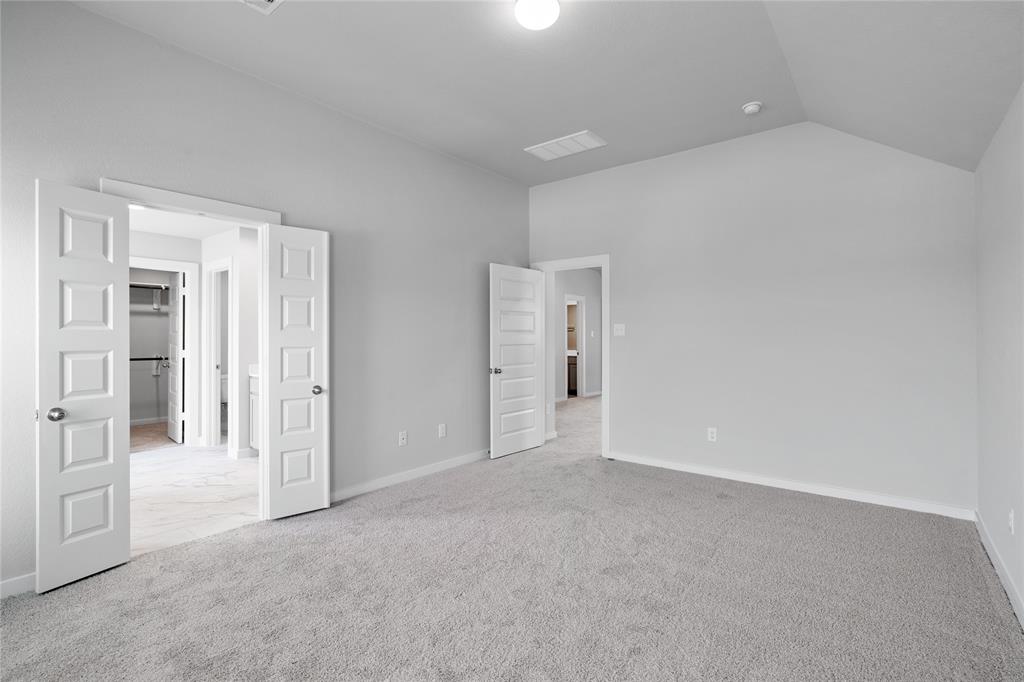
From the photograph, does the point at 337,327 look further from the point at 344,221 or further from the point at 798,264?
the point at 798,264

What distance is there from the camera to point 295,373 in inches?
135

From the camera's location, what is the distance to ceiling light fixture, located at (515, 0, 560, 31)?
2.43 meters

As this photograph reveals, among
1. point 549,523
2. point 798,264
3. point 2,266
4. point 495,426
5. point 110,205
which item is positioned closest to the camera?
point 2,266

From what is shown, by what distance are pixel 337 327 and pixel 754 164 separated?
12.2ft

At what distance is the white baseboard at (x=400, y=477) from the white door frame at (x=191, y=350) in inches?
119

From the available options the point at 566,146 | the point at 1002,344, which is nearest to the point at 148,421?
the point at 566,146

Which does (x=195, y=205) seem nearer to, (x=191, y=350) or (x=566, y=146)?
(x=566, y=146)

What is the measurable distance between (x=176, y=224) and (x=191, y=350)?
1558 mm

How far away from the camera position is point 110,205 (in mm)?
2619

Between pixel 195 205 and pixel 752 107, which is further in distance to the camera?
pixel 752 107

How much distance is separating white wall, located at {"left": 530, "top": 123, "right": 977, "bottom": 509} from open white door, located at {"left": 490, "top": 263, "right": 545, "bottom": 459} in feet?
2.90

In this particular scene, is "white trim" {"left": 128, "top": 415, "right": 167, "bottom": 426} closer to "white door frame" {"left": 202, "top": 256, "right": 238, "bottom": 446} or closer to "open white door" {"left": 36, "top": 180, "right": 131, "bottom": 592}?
"white door frame" {"left": 202, "top": 256, "right": 238, "bottom": 446}

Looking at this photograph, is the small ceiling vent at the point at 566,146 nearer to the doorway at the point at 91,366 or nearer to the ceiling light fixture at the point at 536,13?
the ceiling light fixture at the point at 536,13

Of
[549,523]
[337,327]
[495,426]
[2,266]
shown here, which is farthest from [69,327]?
[495,426]
